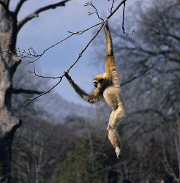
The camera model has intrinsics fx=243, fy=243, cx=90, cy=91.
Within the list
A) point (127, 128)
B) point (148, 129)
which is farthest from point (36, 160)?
point (148, 129)

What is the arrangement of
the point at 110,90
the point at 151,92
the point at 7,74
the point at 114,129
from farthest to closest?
the point at 151,92, the point at 7,74, the point at 110,90, the point at 114,129

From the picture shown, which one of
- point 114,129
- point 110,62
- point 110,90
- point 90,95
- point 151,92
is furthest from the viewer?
point 151,92

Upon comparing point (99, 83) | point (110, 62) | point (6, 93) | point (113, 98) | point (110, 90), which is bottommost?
point (113, 98)

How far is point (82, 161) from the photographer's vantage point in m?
12.1

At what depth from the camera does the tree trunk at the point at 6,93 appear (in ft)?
22.6

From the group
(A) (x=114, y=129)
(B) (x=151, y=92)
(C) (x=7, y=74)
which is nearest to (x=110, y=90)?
(A) (x=114, y=129)

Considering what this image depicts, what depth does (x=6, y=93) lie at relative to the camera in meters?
7.14

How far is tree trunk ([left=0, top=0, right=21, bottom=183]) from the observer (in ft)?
22.6

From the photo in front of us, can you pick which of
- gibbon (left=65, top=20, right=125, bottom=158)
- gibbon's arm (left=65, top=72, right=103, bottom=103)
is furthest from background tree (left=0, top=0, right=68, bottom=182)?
gibbon (left=65, top=20, right=125, bottom=158)

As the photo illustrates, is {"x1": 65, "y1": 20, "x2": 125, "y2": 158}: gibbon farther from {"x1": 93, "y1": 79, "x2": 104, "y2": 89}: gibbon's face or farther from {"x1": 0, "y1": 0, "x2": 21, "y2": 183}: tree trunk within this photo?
{"x1": 0, "y1": 0, "x2": 21, "y2": 183}: tree trunk

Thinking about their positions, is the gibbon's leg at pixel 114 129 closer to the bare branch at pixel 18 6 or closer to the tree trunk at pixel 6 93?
the tree trunk at pixel 6 93

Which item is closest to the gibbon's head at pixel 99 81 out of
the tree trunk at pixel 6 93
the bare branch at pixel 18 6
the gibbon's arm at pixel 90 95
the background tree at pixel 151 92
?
the gibbon's arm at pixel 90 95

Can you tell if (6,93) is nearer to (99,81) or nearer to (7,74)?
(7,74)

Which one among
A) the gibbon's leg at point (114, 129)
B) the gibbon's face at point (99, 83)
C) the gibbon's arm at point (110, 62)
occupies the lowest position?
the gibbon's leg at point (114, 129)
